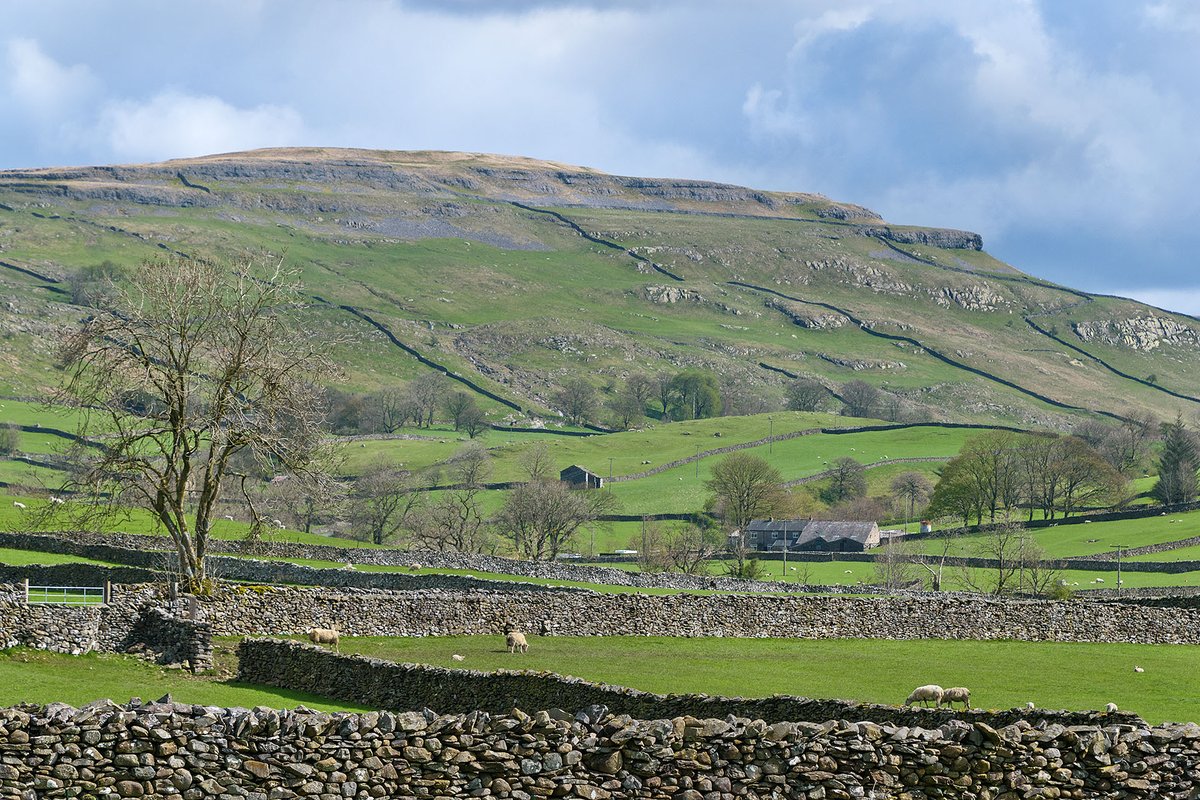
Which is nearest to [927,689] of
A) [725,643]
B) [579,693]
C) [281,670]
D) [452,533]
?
[579,693]

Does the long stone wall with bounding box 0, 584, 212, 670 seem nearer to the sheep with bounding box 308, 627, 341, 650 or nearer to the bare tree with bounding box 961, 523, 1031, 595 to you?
the sheep with bounding box 308, 627, 341, 650

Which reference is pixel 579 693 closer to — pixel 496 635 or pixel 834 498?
pixel 496 635

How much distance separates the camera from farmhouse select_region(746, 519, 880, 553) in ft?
407

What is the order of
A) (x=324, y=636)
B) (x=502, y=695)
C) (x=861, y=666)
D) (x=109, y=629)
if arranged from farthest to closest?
(x=861, y=666), (x=324, y=636), (x=109, y=629), (x=502, y=695)

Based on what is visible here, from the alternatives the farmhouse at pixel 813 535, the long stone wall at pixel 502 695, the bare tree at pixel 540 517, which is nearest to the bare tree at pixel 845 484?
the farmhouse at pixel 813 535

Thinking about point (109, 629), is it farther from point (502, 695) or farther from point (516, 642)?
point (502, 695)

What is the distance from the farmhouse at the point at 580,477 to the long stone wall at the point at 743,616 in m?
104

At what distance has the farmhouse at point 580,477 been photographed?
15775 cm

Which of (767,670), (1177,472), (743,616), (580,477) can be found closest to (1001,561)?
(743,616)

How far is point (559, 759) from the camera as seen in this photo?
14281 millimetres

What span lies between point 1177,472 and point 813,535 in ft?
106

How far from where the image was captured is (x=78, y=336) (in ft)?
137

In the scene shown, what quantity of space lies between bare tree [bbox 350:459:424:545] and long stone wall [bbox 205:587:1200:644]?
6267 cm

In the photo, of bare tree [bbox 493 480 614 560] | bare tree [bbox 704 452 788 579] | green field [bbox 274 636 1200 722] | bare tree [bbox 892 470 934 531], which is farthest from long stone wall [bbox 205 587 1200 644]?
bare tree [bbox 892 470 934 531]
